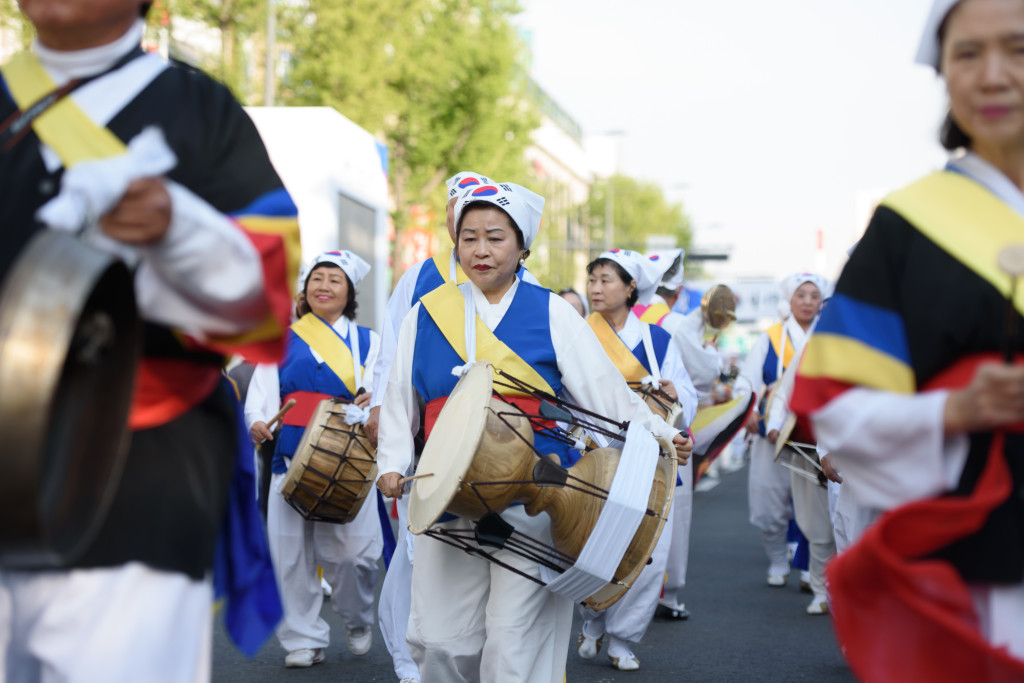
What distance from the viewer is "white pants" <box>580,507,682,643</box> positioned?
767 cm

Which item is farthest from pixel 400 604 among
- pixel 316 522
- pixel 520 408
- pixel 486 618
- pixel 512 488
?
pixel 512 488

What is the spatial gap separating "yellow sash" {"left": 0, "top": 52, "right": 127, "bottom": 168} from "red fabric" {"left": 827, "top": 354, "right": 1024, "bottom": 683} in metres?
1.62

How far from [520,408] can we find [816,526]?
214 inches

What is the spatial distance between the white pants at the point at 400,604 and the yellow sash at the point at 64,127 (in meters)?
4.30

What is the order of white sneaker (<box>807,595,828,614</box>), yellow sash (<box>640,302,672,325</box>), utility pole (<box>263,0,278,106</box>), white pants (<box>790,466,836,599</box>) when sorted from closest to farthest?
white sneaker (<box>807,595,828,614</box>) < white pants (<box>790,466,836,599</box>) < yellow sash (<box>640,302,672,325</box>) < utility pole (<box>263,0,278,106</box>)

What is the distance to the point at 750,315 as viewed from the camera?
37625 millimetres

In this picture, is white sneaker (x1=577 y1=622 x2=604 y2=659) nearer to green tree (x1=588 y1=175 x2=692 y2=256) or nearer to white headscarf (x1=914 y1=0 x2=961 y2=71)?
white headscarf (x1=914 y1=0 x2=961 y2=71)

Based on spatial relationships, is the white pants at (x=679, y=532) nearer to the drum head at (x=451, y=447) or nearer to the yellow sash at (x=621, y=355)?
the yellow sash at (x=621, y=355)

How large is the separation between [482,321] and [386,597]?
2.32 metres

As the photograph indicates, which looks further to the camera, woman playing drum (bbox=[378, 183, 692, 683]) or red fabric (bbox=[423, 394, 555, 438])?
red fabric (bbox=[423, 394, 555, 438])

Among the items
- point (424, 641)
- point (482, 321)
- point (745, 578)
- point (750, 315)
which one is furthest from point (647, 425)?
point (750, 315)

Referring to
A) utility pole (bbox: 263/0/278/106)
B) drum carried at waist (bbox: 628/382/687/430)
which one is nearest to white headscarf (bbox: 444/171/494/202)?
drum carried at waist (bbox: 628/382/687/430)

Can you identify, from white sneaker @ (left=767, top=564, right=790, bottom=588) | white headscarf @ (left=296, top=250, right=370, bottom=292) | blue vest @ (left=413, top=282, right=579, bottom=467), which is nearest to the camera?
blue vest @ (left=413, top=282, right=579, bottom=467)

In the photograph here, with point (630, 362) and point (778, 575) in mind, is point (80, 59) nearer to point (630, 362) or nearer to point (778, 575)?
point (630, 362)
